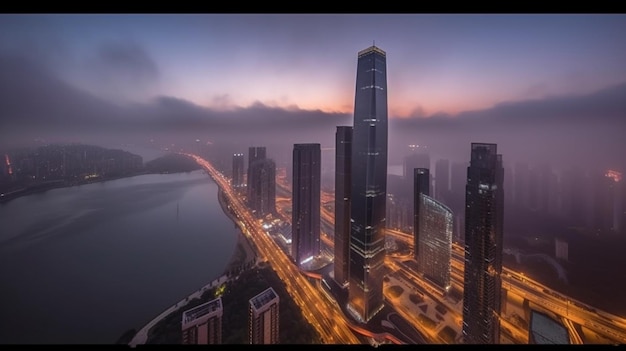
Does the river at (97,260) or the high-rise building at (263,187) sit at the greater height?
the high-rise building at (263,187)

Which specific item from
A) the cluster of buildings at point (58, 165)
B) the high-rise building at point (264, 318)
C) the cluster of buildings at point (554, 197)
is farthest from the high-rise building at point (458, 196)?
the cluster of buildings at point (58, 165)

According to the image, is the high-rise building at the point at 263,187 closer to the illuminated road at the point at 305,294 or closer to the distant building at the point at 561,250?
the illuminated road at the point at 305,294

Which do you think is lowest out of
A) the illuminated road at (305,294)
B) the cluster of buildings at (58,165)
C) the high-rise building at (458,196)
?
the illuminated road at (305,294)

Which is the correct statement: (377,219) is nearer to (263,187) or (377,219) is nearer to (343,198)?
(343,198)

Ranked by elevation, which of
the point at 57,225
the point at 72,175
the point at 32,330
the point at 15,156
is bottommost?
the point at 32,330
